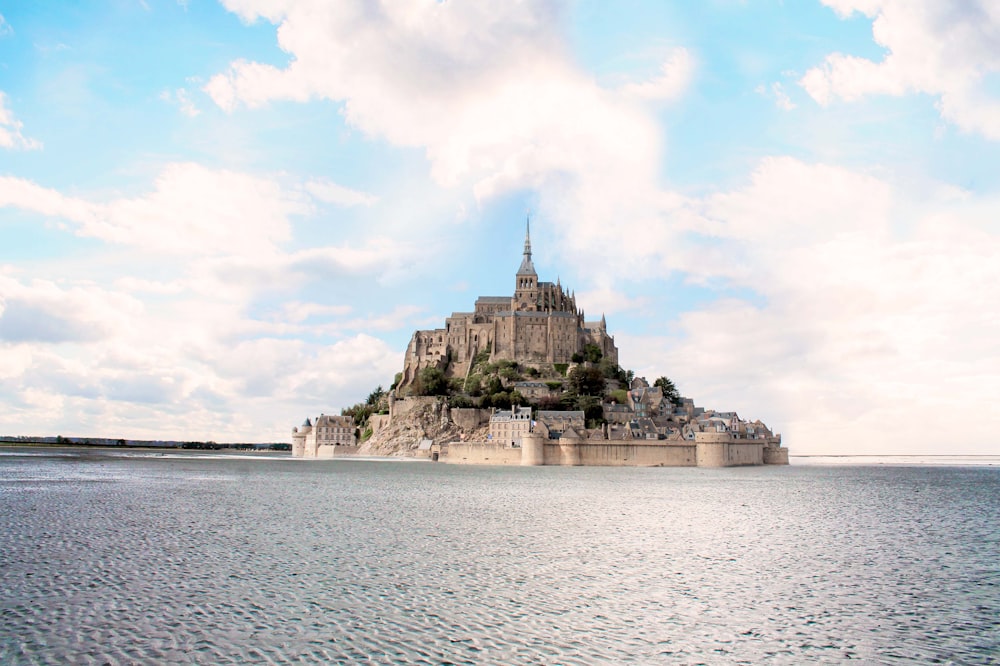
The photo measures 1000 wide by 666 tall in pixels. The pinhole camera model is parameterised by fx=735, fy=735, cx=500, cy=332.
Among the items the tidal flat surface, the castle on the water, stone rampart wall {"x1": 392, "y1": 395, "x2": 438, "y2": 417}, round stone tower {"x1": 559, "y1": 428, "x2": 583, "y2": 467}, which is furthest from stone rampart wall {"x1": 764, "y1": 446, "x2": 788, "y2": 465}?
the tidal flat surface

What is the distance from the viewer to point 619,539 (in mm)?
21766

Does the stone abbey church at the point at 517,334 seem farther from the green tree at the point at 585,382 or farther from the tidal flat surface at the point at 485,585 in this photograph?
the tidal flat surface at the point at 485,585

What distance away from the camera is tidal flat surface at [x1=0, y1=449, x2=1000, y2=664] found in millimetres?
10742

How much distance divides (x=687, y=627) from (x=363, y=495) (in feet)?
87.5

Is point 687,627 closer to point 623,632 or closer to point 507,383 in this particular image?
point 623,632

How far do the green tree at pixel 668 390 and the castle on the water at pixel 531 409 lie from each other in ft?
0.66

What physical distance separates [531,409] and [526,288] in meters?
32.7

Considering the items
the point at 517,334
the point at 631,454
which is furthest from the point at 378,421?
the point at 631,454

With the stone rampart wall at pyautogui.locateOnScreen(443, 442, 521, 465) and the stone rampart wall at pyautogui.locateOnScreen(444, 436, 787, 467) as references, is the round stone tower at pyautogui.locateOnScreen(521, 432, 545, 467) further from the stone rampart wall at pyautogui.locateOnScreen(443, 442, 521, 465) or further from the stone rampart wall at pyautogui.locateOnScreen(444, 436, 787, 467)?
the stone rampart wall at pyautogui.locateOnScreen(443, 442, 521, 465)

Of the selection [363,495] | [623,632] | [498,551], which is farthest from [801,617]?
[363,495]

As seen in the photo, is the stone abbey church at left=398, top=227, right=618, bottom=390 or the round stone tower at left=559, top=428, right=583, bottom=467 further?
the stone abbey church at left=398, top=227, right=618, bottom=390

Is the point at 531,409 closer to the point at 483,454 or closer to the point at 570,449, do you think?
the point at 483,454

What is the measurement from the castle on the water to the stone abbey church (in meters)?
0.15

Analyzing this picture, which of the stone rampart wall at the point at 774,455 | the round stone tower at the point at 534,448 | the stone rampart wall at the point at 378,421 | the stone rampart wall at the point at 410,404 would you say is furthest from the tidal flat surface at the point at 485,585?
the stone rampart wall at the point at 378,421
